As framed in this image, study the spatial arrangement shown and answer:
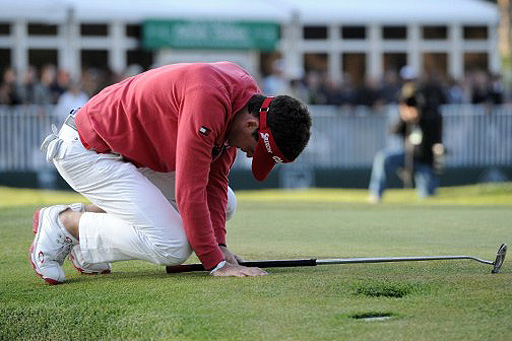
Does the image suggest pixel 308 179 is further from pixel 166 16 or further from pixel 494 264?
pixel 494 264

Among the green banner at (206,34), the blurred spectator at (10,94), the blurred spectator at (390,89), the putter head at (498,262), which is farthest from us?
the green banner at (206,34)

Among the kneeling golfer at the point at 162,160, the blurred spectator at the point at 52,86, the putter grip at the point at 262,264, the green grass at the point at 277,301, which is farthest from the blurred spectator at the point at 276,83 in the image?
the kneeling golfer at the point at 162,160

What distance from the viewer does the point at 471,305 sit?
5438mm

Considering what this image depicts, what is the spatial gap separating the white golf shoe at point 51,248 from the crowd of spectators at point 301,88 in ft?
42.1

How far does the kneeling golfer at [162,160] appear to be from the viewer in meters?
5.93

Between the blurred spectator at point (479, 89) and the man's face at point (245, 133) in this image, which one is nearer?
the man's face at point (245, 133)

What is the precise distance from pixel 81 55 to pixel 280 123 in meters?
20.0

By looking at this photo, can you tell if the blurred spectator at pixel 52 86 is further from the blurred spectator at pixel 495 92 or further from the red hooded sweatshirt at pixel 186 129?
the red hooded sweatshirt at pixel 186 129

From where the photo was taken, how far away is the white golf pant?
6266mm

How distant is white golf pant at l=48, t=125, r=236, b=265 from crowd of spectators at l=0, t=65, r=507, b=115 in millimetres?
12695

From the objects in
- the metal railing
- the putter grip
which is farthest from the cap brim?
the metal railing

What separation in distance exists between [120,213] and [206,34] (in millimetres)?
19084

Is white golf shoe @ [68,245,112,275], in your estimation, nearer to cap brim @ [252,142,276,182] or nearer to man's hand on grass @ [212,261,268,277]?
man's hand on grass @ [212,261,268,277]

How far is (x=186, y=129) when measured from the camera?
5.90 m
